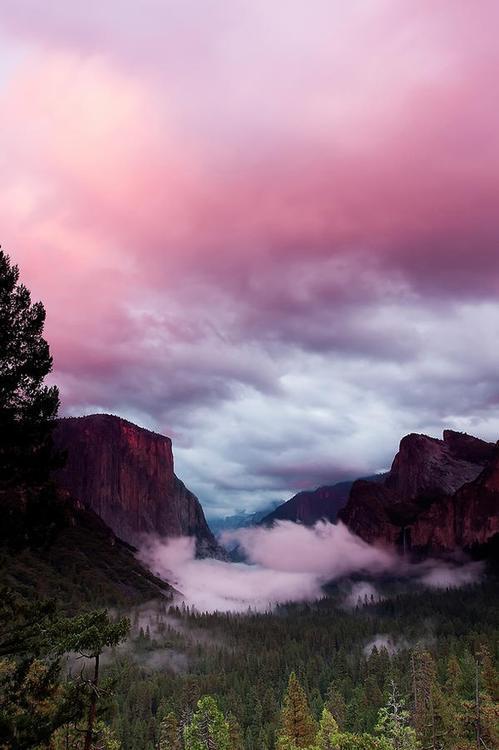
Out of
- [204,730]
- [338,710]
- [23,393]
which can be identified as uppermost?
[23,393]

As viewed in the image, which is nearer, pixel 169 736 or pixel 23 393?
pixel 23 393

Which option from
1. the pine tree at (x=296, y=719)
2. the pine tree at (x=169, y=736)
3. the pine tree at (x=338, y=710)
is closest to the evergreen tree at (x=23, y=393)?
the pine tree at (x=296, y=719)

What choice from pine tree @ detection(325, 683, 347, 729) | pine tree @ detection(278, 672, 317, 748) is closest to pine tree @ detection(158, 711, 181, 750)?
pine tree @ detection(278, 672, 317, 748)

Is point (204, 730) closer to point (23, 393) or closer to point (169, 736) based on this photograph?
point (169, 736)

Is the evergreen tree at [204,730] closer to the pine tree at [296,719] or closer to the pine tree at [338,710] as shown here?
the pine tree at [296,719]

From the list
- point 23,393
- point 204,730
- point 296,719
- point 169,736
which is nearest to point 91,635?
point 23,393

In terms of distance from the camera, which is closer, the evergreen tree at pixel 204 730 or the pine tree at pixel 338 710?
the evergreen tree at pixel 204 730

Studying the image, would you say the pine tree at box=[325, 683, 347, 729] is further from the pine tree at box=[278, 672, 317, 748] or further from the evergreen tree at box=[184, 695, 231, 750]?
the evergreen tree at box=[184, 695, 231, 750]

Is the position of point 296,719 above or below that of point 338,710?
above

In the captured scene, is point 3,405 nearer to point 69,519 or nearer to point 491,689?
point 69,519

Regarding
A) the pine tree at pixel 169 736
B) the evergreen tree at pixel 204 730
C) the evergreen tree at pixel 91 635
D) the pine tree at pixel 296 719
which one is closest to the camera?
the evergreen tree at pixel 91 635

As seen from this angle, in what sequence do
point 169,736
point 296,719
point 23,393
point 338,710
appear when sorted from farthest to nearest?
point 338,710
point 169,736
point 296,719
point 23,393

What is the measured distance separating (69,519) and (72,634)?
3.99 meters

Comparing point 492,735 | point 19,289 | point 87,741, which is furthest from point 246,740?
point 19,289
